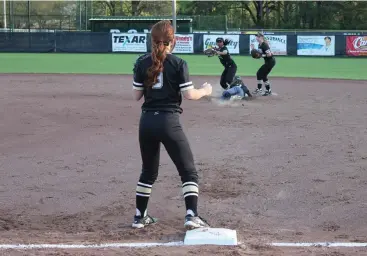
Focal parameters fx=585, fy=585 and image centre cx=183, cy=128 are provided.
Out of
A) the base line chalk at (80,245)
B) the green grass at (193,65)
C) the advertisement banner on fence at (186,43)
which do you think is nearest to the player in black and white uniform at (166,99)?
the base line chalk at (80,245)

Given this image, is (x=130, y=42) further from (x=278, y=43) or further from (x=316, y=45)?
(x=316, y=45)

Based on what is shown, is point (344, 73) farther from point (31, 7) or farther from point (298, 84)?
point (31, 7)

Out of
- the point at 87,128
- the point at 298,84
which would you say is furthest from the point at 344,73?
the point at 87,128

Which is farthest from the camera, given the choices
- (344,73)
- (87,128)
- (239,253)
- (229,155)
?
(344,73)

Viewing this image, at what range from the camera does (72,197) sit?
23.1 feet

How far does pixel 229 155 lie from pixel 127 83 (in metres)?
13.3

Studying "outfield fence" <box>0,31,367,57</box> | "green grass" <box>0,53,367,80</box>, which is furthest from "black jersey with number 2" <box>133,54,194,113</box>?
"outfield fence" <box>0,31,367,57</box>

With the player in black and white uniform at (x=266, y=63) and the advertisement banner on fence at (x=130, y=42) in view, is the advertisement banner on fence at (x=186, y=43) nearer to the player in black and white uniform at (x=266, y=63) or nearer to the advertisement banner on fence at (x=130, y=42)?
the advertisement banner on fence at (x=130, y=42)

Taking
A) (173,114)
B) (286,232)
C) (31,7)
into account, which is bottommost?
(286,232)

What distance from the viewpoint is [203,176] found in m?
8.02

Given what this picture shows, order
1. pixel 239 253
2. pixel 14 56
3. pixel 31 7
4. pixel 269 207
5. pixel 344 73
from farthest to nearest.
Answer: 1. pixel 31 7
2. pixel 14 56
3. pixel 344 73
4. pixel 269 207
5. pixel 239 253

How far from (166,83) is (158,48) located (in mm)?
338

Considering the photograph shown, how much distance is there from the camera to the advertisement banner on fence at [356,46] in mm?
35312

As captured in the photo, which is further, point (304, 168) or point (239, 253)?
point (304, 168)
